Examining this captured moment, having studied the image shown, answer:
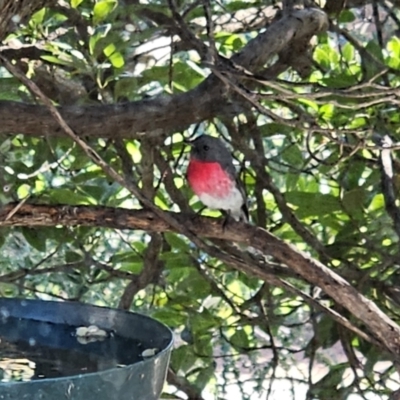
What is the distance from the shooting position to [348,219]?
1753mm

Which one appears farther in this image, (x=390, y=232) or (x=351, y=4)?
(x=351, y=4)

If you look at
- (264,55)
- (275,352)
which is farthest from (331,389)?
(264,55)

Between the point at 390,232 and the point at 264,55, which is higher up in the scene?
the point at 264,55

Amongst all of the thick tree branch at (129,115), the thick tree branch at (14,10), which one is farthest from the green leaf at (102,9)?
the thick tree branch at (14,10)

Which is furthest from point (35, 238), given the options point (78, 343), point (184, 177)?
point (78, 343)

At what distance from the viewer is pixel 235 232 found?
1420 mm

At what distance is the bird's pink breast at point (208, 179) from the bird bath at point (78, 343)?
870mm

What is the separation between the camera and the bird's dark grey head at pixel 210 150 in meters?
2.17

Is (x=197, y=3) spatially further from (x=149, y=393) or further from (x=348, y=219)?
(x=149, y=393)

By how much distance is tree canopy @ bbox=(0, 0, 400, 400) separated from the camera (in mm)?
1426

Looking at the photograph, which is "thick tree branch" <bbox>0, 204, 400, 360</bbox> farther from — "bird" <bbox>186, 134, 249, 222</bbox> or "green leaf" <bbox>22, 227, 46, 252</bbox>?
"bird" <bbox>186, 134, 249, 222</bbox>

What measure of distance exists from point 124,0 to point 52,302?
2.78 ft

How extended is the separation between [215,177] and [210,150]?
68 millimetres

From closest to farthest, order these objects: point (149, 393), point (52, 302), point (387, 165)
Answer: point (149, 393) → point (52, 302) → point (387, 165)
